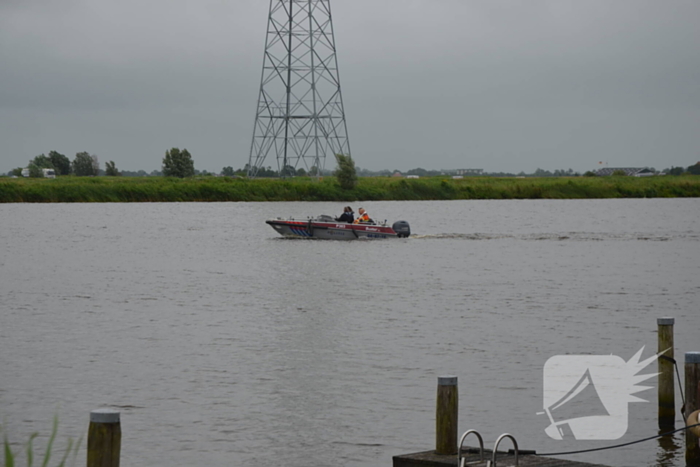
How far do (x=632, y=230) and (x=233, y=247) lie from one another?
30.2 m

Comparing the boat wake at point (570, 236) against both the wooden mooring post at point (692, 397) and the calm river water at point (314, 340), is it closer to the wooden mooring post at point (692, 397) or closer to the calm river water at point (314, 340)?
the calm river water at point (314, 340)

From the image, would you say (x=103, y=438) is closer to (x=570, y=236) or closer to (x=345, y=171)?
(x=570, y=236)

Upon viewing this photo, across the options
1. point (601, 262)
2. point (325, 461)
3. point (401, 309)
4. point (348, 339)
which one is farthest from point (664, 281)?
point (325, 461)

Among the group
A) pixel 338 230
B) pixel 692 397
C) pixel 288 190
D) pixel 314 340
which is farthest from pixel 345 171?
pixel 692 397

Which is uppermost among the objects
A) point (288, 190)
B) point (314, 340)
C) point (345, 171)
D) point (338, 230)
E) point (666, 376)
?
point (345, 171)

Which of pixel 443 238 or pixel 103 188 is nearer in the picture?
pixel 443 238

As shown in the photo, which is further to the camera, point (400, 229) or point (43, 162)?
point (43, 162)

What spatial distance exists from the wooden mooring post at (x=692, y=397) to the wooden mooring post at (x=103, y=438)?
708 cm

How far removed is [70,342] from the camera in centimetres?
2169

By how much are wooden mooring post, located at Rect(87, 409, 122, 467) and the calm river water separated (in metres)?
4.91

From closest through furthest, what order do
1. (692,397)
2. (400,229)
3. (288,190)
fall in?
(692,397) < (400,229) < (288,190)

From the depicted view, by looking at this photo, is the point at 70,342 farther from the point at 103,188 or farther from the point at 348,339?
the point at 103,188

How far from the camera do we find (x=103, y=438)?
786 centimetres

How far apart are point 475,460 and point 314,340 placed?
12317 millimetres
